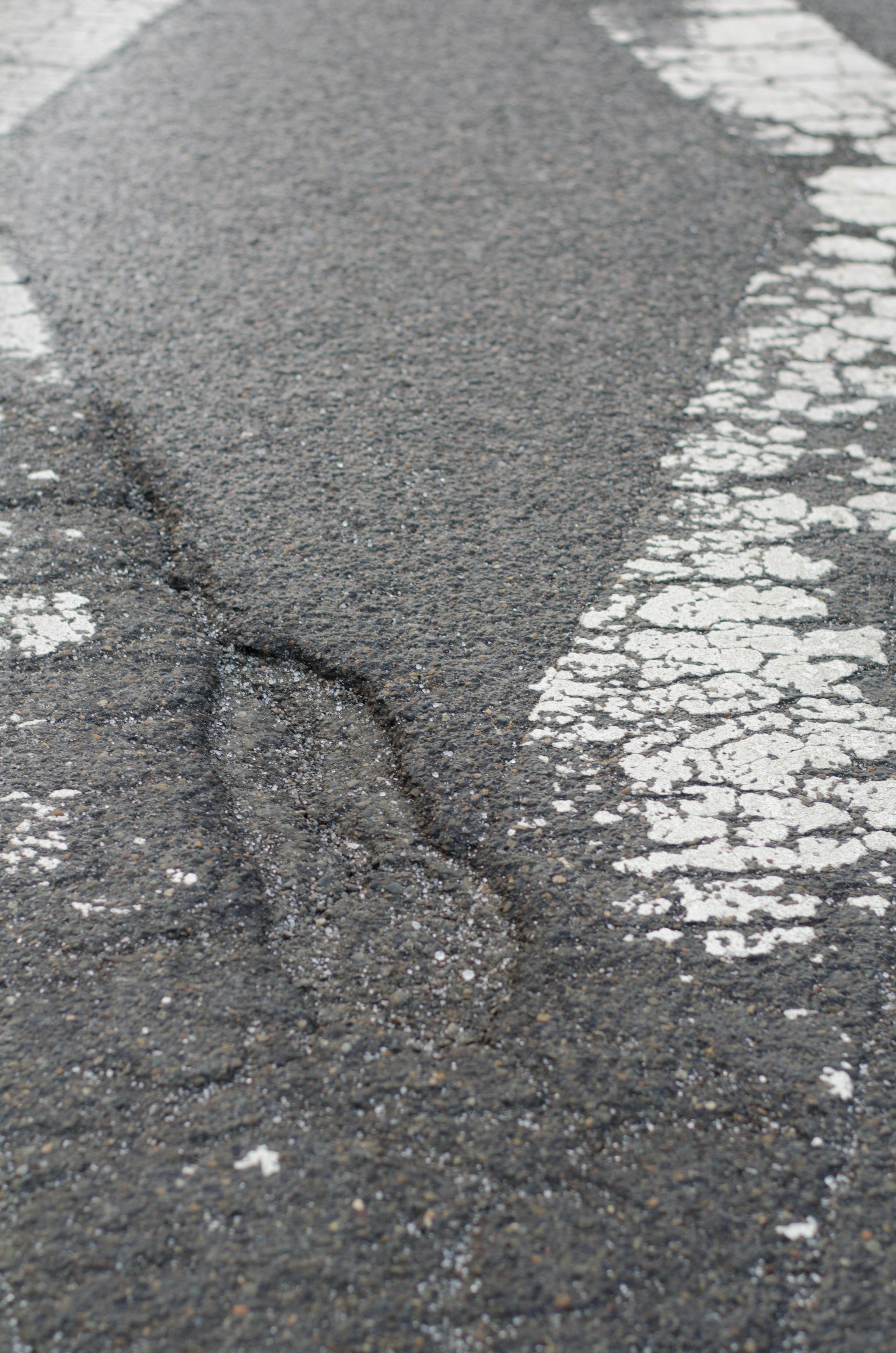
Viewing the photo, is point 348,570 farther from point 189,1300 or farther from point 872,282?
point 872,282

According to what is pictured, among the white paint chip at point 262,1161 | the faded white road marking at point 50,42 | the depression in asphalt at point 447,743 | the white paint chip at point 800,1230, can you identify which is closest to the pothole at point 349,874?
the depression in asphalt at point 447,743

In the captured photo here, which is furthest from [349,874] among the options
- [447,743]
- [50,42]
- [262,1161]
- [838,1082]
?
[50,42]

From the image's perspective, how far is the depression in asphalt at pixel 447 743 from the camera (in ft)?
4.85

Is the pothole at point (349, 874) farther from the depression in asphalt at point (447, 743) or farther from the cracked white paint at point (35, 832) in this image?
the cracked white paint at point (35, 832)

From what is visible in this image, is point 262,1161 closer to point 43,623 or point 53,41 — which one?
point 43,623

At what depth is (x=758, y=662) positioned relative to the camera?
239 centimetres

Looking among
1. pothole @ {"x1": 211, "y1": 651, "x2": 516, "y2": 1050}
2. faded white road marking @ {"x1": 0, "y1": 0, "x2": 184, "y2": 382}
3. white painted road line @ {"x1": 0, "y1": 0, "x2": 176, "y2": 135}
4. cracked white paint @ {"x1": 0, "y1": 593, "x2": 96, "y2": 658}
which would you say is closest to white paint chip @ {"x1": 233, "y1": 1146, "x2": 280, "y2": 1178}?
pothole @ {"x1": 211, "y1": 651, "x2": 516, "y2": 1050}

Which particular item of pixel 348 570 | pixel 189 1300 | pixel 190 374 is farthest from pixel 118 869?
pixel 190 374

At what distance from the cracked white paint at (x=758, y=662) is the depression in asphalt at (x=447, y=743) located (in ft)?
0.04

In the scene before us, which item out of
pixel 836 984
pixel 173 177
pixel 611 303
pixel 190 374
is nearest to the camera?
pixel 836 984

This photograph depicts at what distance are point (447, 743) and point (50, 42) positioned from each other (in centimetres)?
486

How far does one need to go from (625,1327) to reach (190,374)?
269 cm

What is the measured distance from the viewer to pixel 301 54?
16.8 feet

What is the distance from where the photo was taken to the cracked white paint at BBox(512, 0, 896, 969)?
6.43 ft
